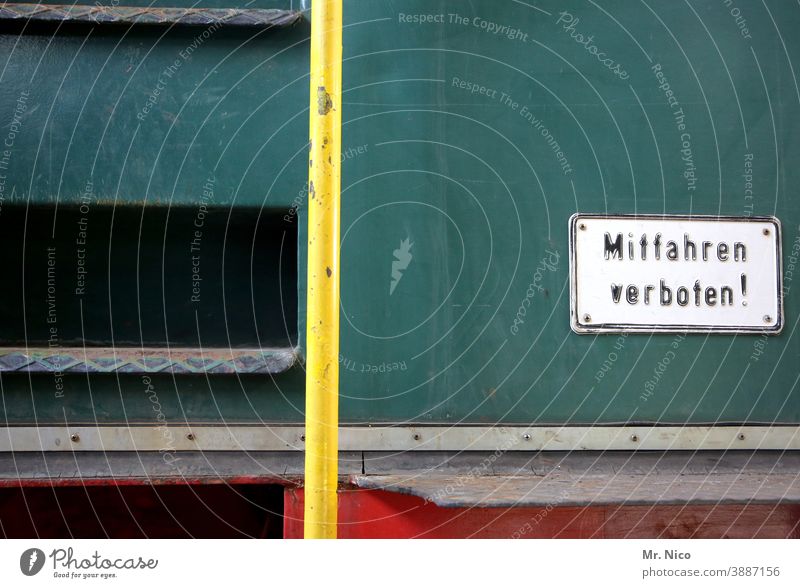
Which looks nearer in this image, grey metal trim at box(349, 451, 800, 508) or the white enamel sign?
grey metal trim at box(349, 451, 800, 508)

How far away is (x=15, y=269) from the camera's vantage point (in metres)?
1.62

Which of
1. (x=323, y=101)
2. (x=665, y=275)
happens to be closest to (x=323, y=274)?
(x=323, y=101)

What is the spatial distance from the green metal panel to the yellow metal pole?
283mm

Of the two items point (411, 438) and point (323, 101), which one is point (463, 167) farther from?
point (411, 438)

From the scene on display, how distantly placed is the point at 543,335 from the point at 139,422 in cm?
79

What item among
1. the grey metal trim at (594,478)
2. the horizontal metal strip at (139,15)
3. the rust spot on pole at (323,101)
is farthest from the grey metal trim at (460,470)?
the horizontal metal strip at (139,15)

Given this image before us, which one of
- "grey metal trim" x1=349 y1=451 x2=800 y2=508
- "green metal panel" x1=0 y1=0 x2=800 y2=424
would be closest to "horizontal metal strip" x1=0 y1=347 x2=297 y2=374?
"green metal panel" x1=0 y1=0 x2=800 y2=424

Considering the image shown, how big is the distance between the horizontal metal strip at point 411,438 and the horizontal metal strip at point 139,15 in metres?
0.76

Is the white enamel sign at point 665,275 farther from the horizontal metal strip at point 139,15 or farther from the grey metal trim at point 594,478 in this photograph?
the horizontal metal strip at point 139,15

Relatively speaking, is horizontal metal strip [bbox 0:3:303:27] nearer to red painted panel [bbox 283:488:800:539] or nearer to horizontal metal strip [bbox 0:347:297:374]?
horizontal metal strip [bbox 0:347:297:374]

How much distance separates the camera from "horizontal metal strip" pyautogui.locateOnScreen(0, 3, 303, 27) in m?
1.51

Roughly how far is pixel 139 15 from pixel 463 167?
0.67 meters

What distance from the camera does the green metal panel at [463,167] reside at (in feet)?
5.12

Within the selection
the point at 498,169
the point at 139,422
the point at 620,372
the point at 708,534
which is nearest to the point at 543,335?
the point at 620,372
